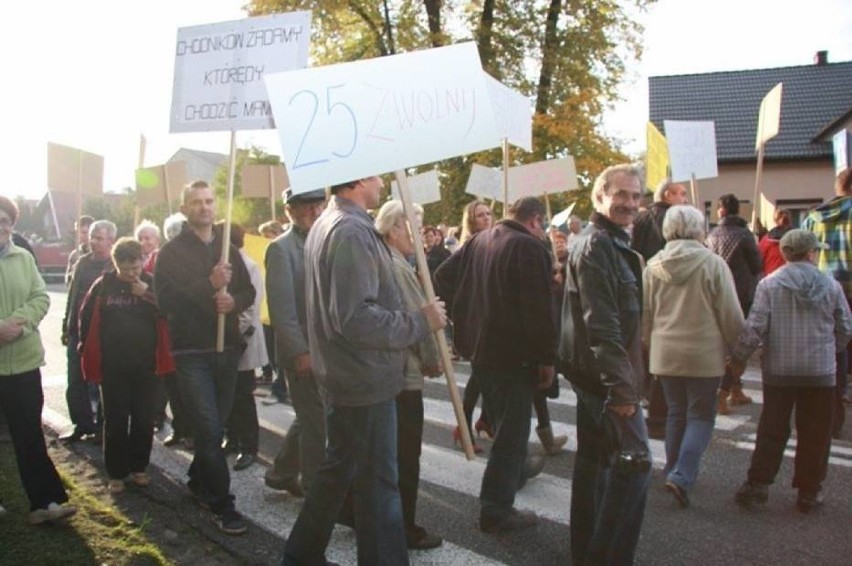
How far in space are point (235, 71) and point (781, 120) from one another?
31824 mm

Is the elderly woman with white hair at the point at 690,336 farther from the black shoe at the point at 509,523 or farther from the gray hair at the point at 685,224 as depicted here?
the black shoe at the point at 509,523

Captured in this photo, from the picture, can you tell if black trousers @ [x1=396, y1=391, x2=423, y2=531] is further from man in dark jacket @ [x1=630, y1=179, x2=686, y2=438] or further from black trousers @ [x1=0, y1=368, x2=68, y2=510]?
man in dark jacket @ [x1=630, y1=179, x2=686, y2=438]

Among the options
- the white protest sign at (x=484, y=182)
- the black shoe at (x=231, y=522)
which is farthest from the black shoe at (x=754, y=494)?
the white protest sign at (x=484, y=182)

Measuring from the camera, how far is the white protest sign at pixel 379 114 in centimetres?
341

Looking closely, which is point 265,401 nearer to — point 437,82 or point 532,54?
point 437,82

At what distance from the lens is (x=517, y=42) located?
2347 centimetres

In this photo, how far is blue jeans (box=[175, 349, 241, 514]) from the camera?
4.49m

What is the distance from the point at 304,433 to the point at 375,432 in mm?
1501

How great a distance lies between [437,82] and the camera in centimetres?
371

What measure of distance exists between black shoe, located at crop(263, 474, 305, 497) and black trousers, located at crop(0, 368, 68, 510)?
1273 millimetres

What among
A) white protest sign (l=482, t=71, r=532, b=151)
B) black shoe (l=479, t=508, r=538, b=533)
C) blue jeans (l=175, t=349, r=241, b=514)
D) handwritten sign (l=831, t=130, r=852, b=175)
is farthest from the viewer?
handwritten sign (l=831, t=130, r=852, b=175)

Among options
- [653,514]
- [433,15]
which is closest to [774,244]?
[653,514]

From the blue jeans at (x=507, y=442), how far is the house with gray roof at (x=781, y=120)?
26.6m

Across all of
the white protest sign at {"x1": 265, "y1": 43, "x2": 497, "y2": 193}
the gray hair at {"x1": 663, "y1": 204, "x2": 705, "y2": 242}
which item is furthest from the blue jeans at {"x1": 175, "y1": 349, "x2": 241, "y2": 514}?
the gray hair at {"x1": 663, "y1": 204, "x2": 705, "y2": 242}
